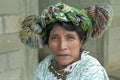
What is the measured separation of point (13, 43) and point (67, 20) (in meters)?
1.98

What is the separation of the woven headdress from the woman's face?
0.07 metres

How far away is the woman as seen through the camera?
156 centimetres

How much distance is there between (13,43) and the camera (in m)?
3.44

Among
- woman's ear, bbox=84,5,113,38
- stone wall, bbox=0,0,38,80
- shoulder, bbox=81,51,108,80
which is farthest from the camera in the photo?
stone wall, bbox=0,0,38,80

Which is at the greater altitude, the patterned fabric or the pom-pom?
the pom-pom

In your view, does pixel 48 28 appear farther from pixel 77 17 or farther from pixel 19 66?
pixel 19 66

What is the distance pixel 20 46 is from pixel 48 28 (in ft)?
6.33

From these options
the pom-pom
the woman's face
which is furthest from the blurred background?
the woman's face

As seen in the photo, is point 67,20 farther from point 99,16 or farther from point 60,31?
point 99,16

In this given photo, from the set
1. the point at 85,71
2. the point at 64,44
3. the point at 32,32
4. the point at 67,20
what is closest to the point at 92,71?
the point at 85,71

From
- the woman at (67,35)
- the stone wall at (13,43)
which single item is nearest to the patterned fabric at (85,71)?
the woman at (67,35)

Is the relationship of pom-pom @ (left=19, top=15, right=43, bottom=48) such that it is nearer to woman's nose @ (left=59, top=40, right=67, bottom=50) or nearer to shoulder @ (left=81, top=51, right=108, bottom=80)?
woman's nose @ (left=59, top=40, right=67, bottom=50)

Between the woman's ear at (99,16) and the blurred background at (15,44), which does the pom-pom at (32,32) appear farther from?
the blurred background at (15,44)

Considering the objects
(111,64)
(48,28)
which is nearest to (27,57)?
(111,64)
